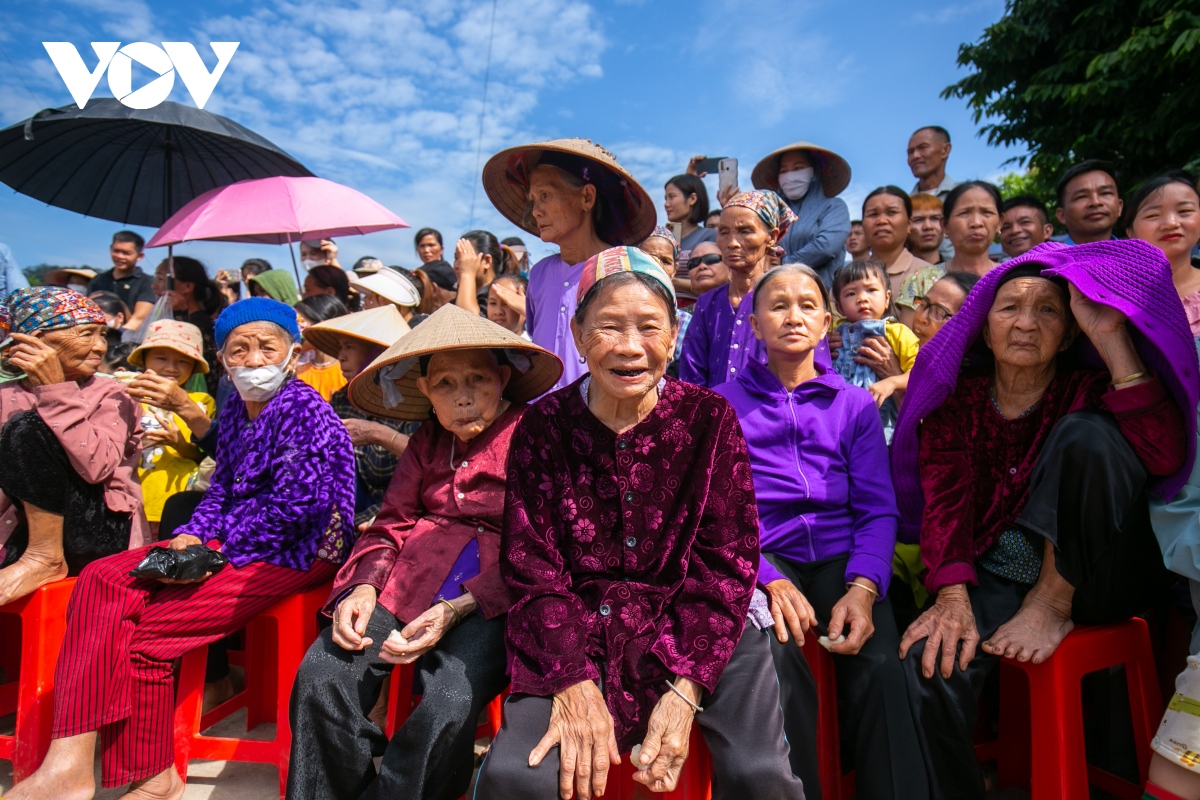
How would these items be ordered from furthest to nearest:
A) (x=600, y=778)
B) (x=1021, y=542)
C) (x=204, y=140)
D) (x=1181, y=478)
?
(x=204, y=140)
(x=1021, y=542)
(x=1181, y=478)
(x=600, y=778)

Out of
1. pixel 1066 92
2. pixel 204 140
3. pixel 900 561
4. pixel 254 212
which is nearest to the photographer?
pixel 900 561

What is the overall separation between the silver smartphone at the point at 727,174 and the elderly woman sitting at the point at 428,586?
141 inches

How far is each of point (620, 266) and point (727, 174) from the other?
12.8 feet

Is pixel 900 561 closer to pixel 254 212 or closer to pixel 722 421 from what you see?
pixel 722 421

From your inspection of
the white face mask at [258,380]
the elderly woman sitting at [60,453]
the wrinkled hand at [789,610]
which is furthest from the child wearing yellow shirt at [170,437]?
the wrinkled hand at [789,610]

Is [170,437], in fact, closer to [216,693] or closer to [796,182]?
[216,693]

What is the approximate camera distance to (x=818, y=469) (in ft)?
8.63

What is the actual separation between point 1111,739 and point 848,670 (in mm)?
1054

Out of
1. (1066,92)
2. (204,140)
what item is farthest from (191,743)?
(1066,92)

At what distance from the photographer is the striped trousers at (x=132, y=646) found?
2.55 m

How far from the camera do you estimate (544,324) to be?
3.46 metres

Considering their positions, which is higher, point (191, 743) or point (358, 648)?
point (358, 648)

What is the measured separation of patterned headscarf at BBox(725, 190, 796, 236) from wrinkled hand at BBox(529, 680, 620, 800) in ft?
8.44

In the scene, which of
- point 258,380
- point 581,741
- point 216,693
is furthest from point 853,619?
point 216,693
